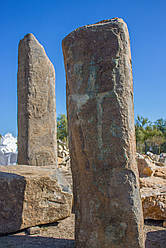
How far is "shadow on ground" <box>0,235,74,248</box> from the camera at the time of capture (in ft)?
8.43

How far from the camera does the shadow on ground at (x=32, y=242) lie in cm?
257

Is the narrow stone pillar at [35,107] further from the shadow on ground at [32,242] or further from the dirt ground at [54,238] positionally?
the shadow on ground at [32,242]

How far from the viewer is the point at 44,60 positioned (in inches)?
229

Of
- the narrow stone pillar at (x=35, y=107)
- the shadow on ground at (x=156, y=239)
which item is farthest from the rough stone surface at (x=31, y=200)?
the narrow stone pillar at (x=35, y=107)

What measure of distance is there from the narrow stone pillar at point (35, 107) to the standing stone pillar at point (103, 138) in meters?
3.11

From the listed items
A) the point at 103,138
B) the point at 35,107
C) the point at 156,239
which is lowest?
the point at 156,239

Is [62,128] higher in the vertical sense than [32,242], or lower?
higher

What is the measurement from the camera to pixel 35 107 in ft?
18.0

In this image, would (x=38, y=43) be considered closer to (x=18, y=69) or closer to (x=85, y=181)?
(x=18, y=69)

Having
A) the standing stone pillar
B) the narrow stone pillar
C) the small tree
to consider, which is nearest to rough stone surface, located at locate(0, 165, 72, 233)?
the standing stone pillar

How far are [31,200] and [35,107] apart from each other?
274 cm

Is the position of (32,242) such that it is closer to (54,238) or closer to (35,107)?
(54,238)

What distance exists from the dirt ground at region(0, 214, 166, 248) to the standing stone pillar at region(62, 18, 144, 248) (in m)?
0.49

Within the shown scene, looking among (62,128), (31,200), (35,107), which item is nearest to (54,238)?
(31,200)
